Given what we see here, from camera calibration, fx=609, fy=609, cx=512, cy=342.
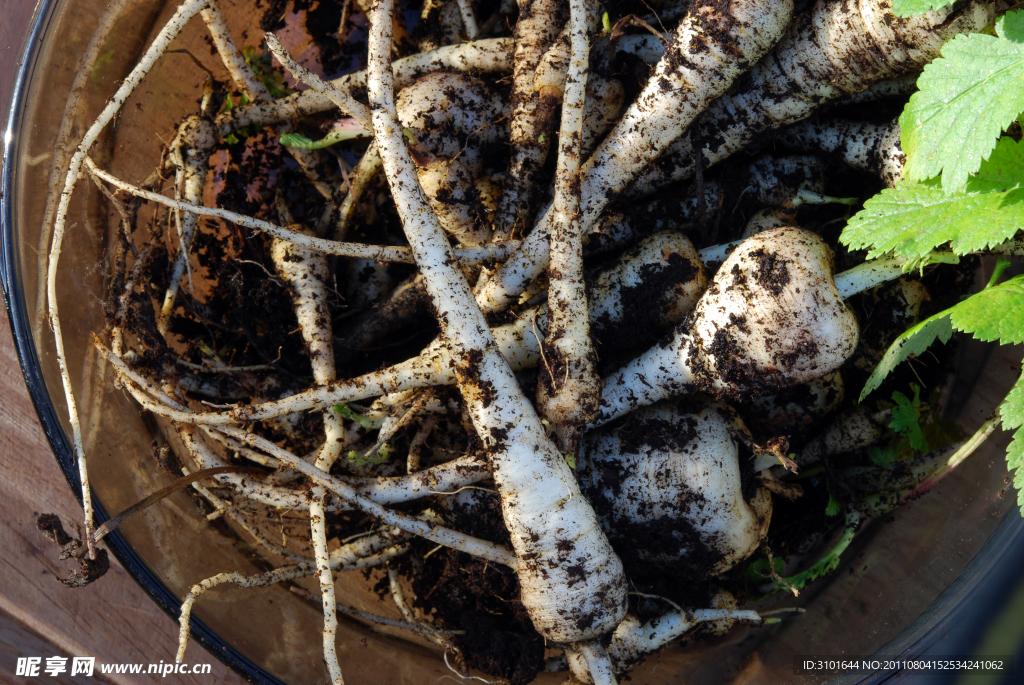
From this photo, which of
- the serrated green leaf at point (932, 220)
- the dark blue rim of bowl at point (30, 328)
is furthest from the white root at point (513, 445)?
the dark blue rim of bowl at point (30, 328)

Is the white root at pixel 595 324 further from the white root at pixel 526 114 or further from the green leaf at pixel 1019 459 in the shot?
the green leaf at pixel 1019 459

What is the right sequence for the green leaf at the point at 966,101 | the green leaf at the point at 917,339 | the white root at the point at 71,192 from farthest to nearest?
the white root at the point at 71,192
the green leaf at the point at 917,339
the green leaf at the point at 966,101

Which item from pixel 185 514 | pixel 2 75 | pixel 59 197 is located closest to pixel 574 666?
pixel 185 514

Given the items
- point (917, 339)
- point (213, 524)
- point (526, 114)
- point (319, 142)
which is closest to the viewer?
point (917, 339)

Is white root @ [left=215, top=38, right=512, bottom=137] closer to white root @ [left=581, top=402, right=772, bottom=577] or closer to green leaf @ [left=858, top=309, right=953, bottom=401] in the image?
white root @ [left=581, top=402, right=772, bottom=577]

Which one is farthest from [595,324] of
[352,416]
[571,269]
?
[352,416]

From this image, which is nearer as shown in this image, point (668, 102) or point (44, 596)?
point (668, 102)

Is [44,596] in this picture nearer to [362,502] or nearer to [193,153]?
[362,502]

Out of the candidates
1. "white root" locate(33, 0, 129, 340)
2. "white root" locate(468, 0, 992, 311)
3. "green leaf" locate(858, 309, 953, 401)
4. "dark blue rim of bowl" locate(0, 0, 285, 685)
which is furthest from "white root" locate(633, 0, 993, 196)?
"dark blue rim of bowl" locate(0, 0, 285, 685)
